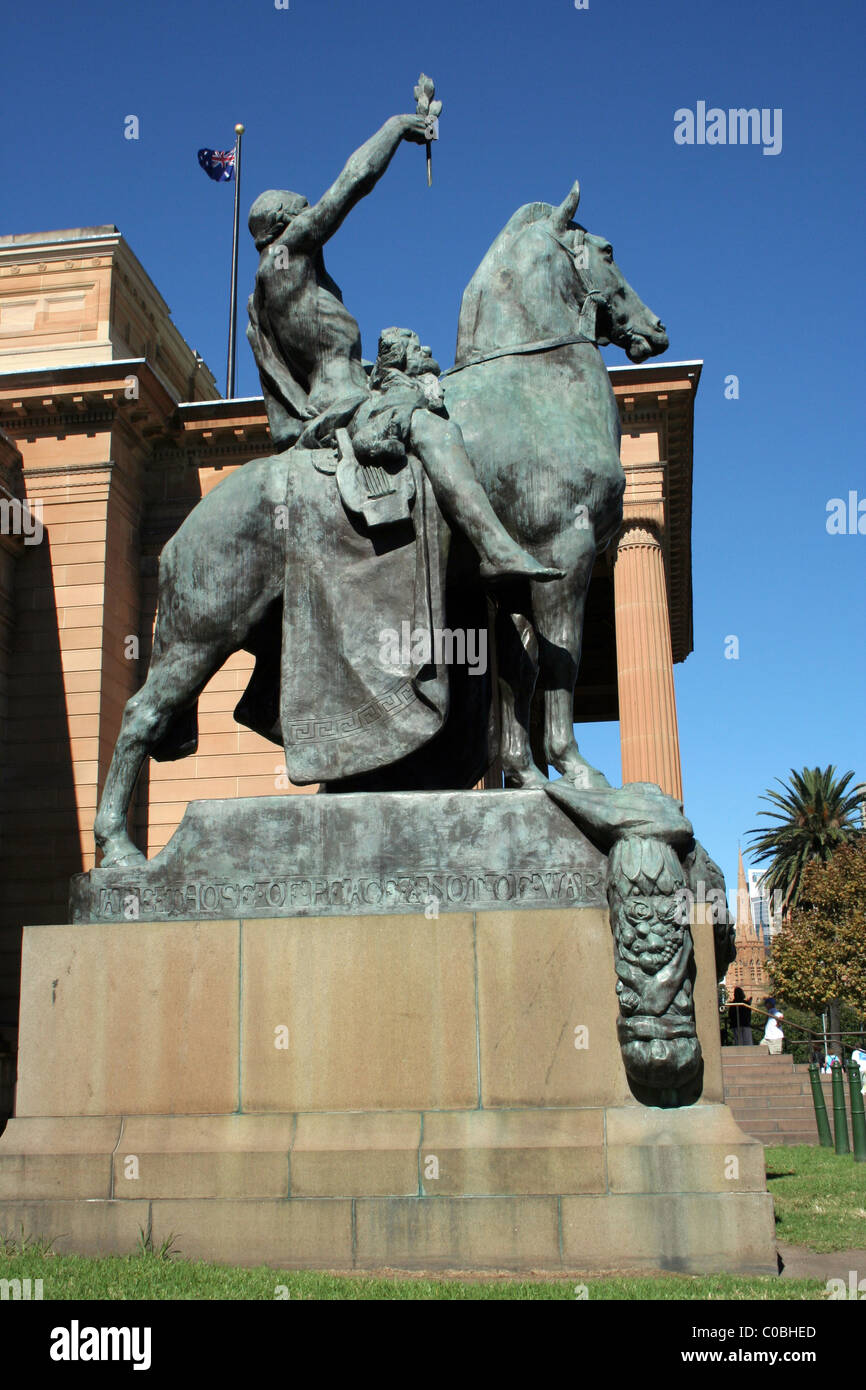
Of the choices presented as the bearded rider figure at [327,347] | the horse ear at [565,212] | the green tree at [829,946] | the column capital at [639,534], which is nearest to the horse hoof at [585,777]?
the bearded rider figure at [327,347]

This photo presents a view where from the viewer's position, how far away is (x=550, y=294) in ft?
24.9

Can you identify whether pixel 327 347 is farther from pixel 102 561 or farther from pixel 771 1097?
pixel 102 561

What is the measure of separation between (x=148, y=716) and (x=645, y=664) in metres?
25.9

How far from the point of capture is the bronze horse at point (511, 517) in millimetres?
7152

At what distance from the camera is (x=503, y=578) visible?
22.6 feet

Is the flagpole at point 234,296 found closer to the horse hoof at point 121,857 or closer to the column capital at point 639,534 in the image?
the column capital at point 639,534

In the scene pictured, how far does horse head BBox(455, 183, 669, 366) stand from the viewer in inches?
298

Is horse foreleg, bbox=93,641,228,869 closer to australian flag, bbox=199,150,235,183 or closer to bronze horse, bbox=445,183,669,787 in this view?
bronze horse, bbox=445,183,669,787

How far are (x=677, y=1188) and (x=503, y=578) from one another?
123 inches

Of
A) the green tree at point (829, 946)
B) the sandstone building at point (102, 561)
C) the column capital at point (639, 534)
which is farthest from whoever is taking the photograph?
the green tree at point (829, 946)

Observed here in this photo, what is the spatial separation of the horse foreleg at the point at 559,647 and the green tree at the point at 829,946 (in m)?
43.2

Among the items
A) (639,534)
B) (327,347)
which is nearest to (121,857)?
(327,347)

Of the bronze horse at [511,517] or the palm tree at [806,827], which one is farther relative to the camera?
the palm tree at [806,827]

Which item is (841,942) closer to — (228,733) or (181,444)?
(228,733)
